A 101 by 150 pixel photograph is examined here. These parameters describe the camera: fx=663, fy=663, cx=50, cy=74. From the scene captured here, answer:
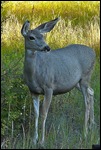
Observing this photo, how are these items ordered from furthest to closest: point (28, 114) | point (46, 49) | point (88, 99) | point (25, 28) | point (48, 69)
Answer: point (88, 99), point (28, 114), point (48, 69), point (25, 28), point (46, 49)

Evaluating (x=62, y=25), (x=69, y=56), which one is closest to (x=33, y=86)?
(x=69, y=56)

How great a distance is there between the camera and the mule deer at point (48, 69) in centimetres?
721

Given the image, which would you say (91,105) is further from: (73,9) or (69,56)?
(73,9)

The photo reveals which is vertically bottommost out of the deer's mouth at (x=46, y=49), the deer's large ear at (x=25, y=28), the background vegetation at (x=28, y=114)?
the background vegetation at (x=28, y=114)

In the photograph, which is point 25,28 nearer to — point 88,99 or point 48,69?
point 48,69

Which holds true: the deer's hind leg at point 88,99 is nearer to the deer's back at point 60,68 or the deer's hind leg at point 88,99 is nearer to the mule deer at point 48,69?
the mule deer at point 48,69

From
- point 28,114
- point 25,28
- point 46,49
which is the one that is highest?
point 25,28

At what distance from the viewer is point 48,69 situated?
741cm

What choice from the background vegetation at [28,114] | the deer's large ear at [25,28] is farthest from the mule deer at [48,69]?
the background vegetation at [28,114]

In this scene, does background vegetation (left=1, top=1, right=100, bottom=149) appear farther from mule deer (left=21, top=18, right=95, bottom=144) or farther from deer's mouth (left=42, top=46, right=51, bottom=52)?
deer's mouth (left=42, top=46, right=51, bottom=52)

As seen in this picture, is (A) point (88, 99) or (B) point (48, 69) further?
(A) point (88, 99)

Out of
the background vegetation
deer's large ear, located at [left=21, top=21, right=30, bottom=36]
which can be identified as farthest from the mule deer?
the background vegetation

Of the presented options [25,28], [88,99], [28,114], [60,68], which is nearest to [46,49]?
[25,28]

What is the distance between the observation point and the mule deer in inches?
284
